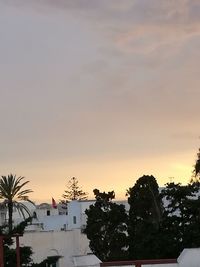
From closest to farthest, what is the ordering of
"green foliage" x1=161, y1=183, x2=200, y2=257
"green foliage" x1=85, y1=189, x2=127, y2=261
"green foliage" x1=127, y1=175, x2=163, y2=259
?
"green foliage" x1=161, y1=183, x2=200, y2=257 < "green foliage" x1=127, y1=175, x2=163, y2=259 < "green foliage" x1=85, y1=189, x2=127, y2=261

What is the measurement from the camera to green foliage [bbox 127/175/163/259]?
138 feet

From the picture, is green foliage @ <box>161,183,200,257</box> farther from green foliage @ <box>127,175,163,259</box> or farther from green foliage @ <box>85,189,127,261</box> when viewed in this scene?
green foliage @ <box>85,189,127,261</box>

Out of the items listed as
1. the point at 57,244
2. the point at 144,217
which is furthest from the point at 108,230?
the point at 57,244

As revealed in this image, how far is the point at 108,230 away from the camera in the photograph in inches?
1857

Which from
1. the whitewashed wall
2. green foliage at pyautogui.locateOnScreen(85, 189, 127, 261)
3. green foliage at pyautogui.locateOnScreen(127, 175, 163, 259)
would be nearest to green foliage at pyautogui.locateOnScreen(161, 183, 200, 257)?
green foliage at pyautogui.locateOnScreen(127, 175, 163, 259)

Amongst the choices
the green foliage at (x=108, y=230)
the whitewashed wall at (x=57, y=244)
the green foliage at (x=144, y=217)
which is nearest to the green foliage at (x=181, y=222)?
the green foliage at (x=144, y=217)

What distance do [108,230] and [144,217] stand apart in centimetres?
319

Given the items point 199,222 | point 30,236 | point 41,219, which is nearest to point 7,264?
point 199,222

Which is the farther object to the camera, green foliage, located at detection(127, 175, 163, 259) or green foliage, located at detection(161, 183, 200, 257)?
green foliage, located at detection(127, 175, 163, 259)

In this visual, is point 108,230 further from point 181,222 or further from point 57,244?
point 57,244

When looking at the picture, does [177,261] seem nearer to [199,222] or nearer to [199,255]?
[199,255]

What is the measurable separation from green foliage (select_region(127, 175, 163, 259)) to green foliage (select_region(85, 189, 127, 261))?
0.94 metres

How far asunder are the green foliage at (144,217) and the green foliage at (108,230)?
0.94m

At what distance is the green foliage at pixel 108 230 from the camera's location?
4641 cm
